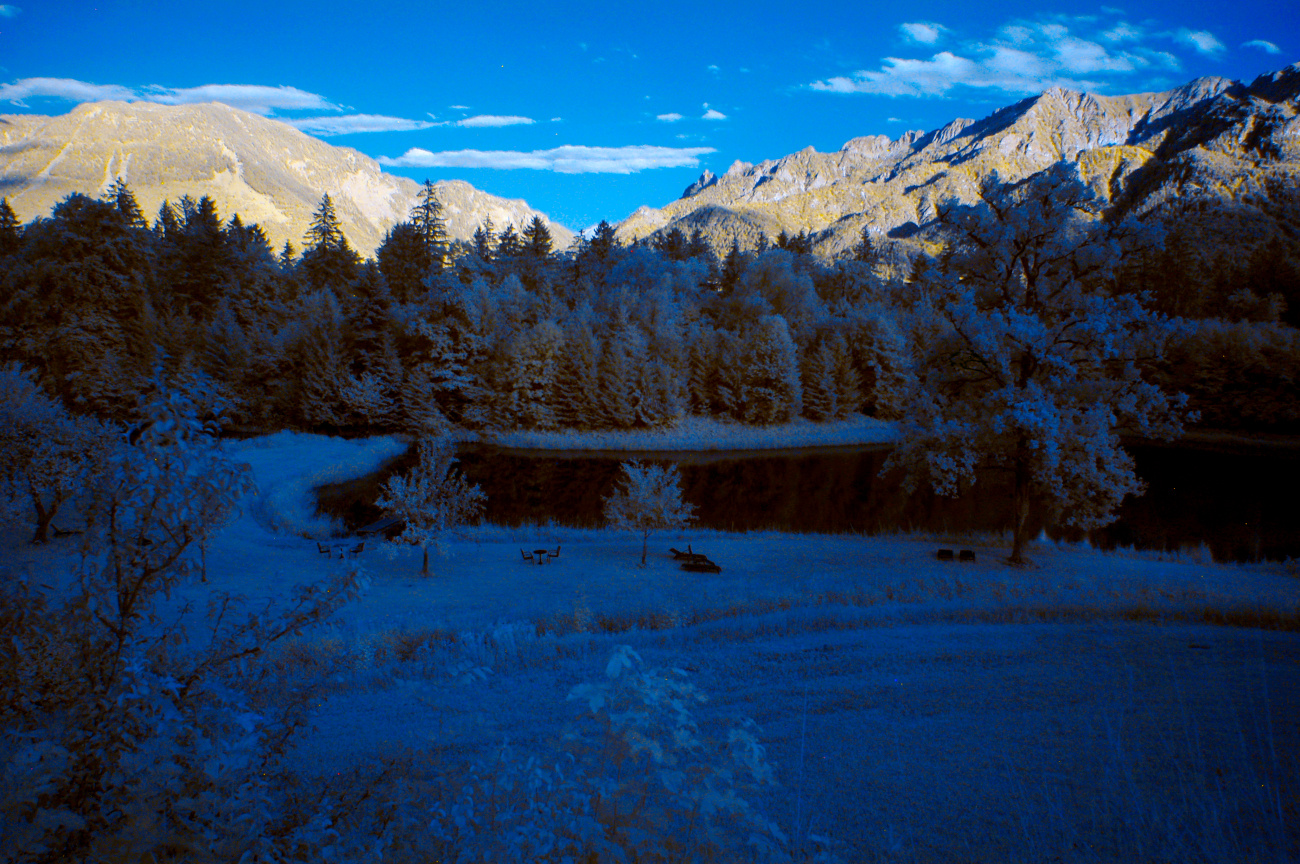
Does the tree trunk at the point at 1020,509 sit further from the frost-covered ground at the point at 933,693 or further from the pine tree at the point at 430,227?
the pine tree at the point at 430,227

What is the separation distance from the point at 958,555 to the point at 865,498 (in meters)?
14.3

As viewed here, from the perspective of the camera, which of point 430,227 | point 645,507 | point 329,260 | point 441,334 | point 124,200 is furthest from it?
point 430,227

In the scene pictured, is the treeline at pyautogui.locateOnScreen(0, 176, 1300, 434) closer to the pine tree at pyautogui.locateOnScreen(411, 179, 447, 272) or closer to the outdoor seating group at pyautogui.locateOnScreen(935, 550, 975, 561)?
the pine tree at pyautogui.locateOnScreen(411, 179, 447, 272)

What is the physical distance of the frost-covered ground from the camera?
4.46 m

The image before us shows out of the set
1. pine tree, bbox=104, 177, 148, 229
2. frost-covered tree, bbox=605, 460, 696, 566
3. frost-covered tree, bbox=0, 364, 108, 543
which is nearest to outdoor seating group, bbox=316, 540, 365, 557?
frost-covered tree, bbox=0, 364, 108, 543

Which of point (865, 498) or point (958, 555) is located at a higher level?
point (865, 498)

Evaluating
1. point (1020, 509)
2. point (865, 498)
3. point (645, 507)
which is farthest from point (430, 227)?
point (1020, 509)

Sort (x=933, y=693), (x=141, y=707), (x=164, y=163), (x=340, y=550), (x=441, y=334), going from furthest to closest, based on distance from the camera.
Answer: (x=164, y=163) < (x=441, y=334) < (x=340, y=550) < (x=933, y=693) < (x=141, y=707)

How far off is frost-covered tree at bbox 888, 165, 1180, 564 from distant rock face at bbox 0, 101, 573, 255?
2397 inches

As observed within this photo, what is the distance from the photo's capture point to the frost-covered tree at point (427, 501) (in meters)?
17.3

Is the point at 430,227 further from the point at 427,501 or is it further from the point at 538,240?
the point at 427,501

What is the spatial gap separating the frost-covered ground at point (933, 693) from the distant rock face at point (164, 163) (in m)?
58.8

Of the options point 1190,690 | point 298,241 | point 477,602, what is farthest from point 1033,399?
point 298,241

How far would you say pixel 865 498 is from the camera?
31.5 meters
